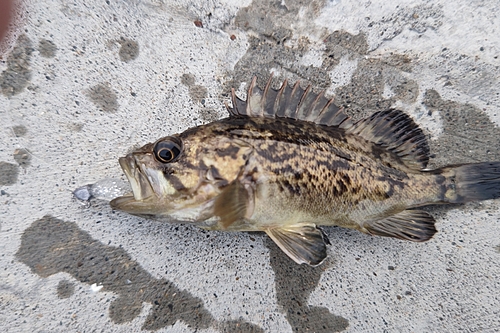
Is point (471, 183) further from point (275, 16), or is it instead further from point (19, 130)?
point (19, 130)

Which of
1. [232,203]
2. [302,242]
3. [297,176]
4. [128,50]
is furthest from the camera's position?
[128,50]

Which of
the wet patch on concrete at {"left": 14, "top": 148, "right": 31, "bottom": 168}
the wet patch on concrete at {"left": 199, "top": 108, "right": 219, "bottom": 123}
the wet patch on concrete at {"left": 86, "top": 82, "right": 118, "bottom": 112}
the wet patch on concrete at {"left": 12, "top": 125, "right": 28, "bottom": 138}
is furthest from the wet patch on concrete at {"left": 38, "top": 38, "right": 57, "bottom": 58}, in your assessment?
the wet patch on concrete at {"left": 199, "top": 108, "right": 219, "bottom": 123}

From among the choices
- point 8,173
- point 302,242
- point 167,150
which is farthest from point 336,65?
point 8,173

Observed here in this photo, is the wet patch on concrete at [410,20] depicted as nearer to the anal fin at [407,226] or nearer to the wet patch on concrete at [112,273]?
the anal fin at [407,226]

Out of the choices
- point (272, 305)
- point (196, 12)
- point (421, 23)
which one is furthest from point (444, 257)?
point (196, 12)

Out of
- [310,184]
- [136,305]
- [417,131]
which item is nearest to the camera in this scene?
[310,184]

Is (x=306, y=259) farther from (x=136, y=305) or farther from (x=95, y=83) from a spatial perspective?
(x=95, y=83)
